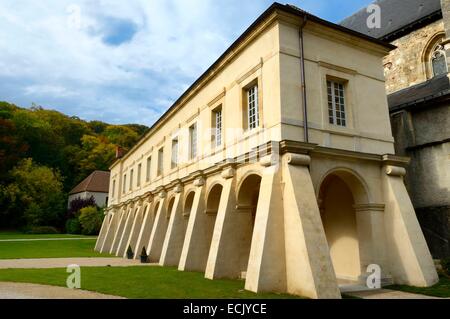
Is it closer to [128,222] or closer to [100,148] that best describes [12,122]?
[100,148]

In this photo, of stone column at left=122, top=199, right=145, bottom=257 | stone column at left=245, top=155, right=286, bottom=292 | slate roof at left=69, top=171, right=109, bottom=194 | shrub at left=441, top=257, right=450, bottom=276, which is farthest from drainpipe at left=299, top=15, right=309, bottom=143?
slate roof at left=69, top=171, right=109, bottom=194

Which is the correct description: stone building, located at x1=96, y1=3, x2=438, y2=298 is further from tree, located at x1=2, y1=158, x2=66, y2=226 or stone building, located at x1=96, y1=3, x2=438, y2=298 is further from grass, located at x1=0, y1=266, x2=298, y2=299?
tree, located at x1=2, y1=158, x2=66, y2=226

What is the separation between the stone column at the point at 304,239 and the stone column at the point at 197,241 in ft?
15.7

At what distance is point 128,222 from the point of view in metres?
23.7

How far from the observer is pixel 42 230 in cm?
Result: 4219

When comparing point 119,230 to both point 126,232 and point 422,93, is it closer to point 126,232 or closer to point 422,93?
point 126,232

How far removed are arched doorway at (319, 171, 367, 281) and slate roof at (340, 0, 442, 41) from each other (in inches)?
393

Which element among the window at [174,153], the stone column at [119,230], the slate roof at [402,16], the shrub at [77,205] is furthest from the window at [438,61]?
the shrub at [77,205]

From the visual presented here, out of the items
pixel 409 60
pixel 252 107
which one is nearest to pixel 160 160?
pixel 252 107

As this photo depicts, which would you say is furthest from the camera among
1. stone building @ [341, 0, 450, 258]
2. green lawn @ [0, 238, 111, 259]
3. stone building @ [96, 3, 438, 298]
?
green lawn @ [0, 238, 111, 259]

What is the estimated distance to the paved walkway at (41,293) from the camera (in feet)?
25.7

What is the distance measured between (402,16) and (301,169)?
45.8 ft

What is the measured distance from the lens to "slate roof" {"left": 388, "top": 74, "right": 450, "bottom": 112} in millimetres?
12726

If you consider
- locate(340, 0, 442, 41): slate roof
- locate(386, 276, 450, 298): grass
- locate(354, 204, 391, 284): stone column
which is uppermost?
locate(340, 0, 442, 41): slate roof
